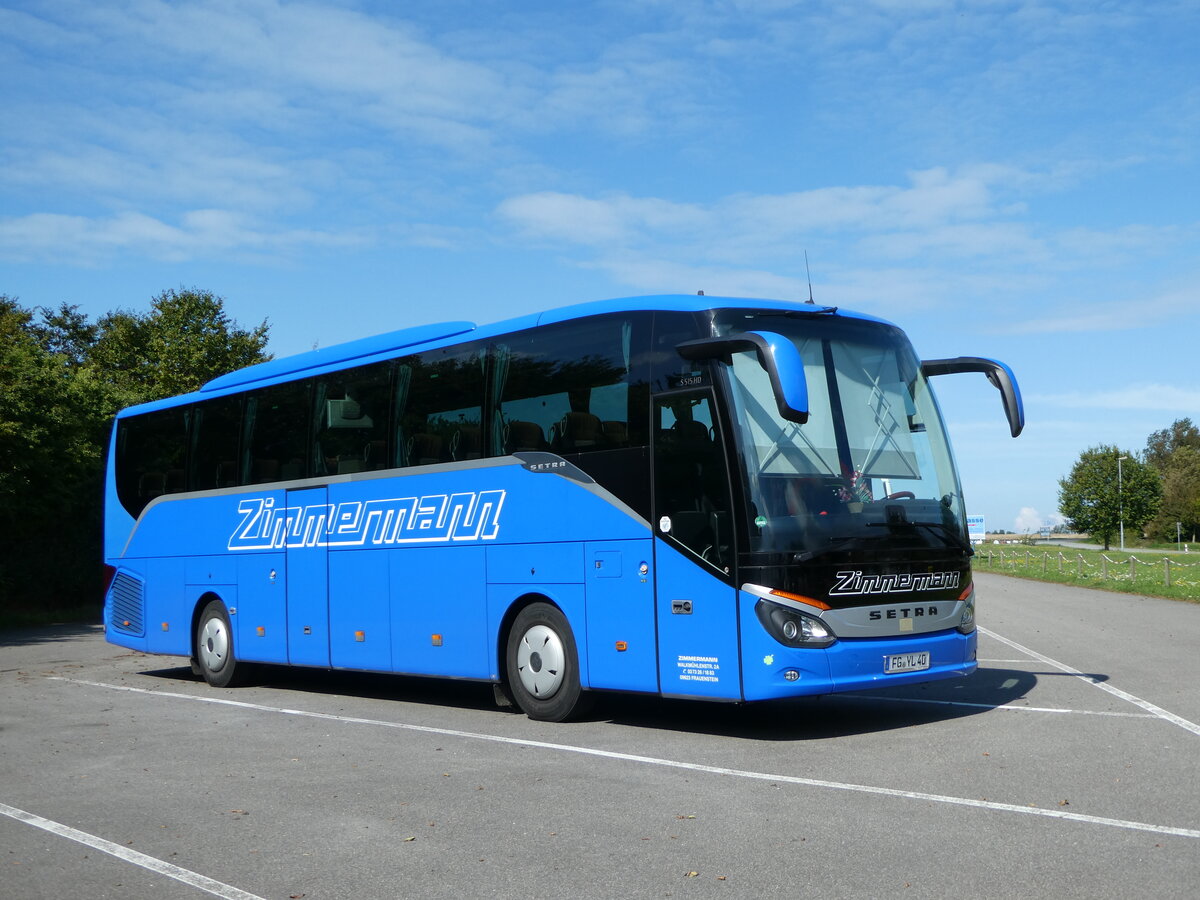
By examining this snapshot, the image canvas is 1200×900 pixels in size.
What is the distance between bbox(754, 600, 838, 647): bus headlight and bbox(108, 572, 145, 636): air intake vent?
431 inches

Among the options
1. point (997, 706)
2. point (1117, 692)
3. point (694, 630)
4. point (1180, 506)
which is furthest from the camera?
point (1180, 506)

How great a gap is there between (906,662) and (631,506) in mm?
2524

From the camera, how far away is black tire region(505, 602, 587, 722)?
36.4 ft

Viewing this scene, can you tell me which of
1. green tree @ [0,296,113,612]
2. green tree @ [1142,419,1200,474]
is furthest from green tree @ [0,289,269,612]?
green tree @ [1142,419,1200,474]

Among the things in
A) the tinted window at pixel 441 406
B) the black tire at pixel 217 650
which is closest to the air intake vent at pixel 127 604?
the black tire at pixel 217 650

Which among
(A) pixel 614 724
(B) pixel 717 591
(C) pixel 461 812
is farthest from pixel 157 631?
(C) pixel 461 812

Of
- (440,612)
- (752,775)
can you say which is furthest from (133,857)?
(440,612)

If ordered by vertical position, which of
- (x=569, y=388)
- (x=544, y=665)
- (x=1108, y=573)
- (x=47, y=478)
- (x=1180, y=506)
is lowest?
(x=1108, y=573)

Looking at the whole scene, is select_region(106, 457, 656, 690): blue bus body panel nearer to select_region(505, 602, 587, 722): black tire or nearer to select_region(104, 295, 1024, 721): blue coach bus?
select_region(104, 295, 1024, 721): blue coach bus

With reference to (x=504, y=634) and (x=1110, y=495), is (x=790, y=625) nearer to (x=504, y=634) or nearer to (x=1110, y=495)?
(x=504, y=634)

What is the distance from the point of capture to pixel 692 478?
10055mm

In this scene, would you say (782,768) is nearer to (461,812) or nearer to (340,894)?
(461,812)

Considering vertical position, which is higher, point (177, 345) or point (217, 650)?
point (177, 345)

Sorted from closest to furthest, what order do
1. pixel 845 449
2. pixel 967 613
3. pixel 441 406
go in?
pixel 845 449, pixel 967 613, pixel 441 406
